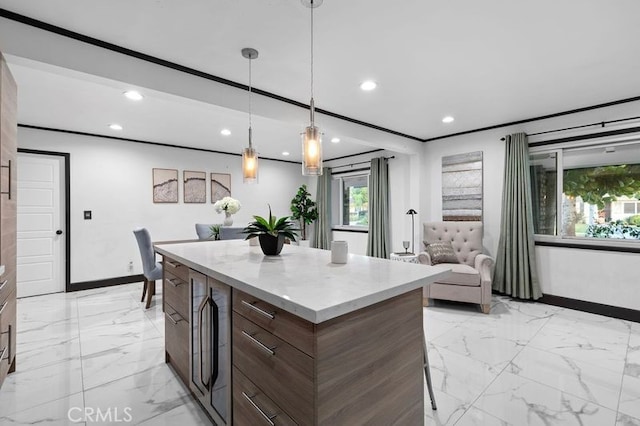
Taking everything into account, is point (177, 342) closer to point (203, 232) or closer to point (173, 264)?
point (173, 264)

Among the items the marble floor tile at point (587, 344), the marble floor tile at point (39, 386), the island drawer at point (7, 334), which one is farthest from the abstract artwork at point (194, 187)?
the marble floor tile at point (587, 344)

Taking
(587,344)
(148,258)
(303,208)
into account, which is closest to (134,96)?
(148,258)

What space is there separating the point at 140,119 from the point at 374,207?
3.93 meters

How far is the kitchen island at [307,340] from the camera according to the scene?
1.04 m

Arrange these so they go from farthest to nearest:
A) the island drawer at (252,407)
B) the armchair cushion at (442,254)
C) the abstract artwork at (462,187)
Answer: the abstract artwork at (462,187) → the armchair cushion at (442,254) → the island drawer at (252,407)

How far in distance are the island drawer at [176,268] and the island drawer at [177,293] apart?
2 centimetres

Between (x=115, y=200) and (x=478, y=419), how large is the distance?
213 inches

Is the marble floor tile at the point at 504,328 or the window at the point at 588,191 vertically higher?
the window at the point at 588,191

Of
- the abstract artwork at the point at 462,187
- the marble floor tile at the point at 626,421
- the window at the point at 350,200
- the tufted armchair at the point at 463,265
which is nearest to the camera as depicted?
the marble floor tile at the point at 626,421

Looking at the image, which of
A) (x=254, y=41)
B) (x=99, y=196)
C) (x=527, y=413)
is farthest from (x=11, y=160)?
(x=527, y=413)

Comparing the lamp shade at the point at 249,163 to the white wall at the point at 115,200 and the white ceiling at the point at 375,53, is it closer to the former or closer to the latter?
the white ceiling at the point at 375,53

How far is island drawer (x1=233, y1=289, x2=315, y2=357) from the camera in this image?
3.36ft

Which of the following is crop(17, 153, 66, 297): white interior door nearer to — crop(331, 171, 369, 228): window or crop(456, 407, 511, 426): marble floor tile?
crop(331, 171, 369, 228): window

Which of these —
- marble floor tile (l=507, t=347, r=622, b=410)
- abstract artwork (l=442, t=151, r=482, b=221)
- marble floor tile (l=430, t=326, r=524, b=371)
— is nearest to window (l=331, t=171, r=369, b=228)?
abstract artwork (l=442, t=151, r=482, b=221)
